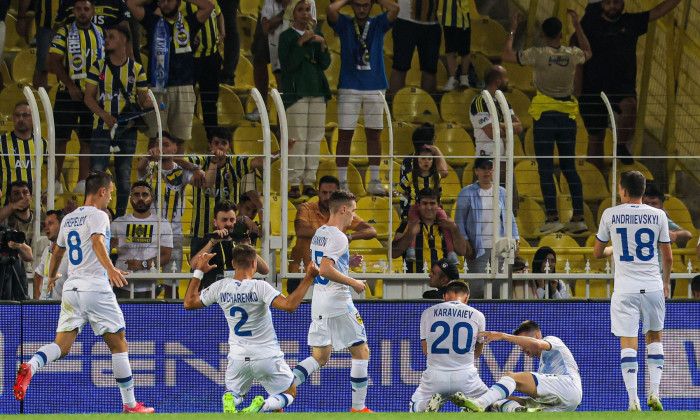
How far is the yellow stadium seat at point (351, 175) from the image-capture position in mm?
13844

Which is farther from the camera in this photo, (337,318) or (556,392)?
(556,392)

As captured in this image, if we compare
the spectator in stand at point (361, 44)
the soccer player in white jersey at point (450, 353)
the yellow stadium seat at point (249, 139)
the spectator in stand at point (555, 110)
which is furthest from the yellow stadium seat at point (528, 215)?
the soccer player in white jersey at point (450, 353)

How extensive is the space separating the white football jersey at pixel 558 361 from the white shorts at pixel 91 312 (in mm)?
3473

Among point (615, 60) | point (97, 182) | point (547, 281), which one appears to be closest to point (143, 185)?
point (97, 182)

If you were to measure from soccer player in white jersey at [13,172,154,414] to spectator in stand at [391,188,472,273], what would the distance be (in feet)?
10.2

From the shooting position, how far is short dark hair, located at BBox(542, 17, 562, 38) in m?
14.1

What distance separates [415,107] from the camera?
15.4 metres

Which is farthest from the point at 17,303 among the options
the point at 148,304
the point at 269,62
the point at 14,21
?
the point at 14,21

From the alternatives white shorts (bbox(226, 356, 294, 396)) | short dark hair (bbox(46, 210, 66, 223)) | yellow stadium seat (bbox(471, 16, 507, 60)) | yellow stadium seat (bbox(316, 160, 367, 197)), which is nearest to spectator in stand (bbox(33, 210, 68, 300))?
short dark hair (bbox(46, 210, 66, 223))

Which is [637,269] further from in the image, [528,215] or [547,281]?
[528,215]

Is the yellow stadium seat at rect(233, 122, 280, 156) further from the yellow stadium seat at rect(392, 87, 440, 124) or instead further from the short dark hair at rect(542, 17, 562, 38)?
the short dark hair at rect(542, 17, 562, 38)

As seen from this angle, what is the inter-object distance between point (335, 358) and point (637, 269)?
2.77 m

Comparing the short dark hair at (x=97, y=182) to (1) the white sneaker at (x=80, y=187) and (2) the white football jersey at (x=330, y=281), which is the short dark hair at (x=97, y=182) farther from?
(1) the white sneaker at (x=80, y=187)

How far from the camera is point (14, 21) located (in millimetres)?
16328
